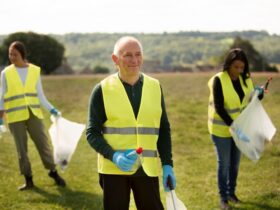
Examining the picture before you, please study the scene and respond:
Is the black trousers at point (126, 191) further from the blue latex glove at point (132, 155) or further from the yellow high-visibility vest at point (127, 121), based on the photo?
the blue latex glove at point (132, 155)

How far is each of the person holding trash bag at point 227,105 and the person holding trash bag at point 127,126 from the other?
239 centimetres

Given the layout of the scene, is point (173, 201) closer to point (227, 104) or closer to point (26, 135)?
point (227, 104)

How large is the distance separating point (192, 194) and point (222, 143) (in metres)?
1.39

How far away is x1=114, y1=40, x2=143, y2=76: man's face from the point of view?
13.7 feet

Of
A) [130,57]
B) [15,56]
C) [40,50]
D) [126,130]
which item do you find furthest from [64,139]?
[40,50]

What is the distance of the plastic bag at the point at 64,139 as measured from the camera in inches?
315

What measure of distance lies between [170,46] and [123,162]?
14127 cm

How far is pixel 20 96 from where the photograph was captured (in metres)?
7.98

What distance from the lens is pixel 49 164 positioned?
824cm

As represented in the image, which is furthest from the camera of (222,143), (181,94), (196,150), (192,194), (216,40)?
(216,40)

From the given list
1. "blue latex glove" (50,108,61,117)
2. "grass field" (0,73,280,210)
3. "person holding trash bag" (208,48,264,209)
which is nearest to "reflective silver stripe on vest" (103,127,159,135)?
"person holding trash bag" (208,48,264,209)

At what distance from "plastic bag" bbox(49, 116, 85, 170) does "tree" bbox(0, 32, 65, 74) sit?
44581mm

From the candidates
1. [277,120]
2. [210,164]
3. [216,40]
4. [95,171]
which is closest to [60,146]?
[95,171]

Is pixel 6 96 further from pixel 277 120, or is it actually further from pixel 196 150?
pixel 277 120
